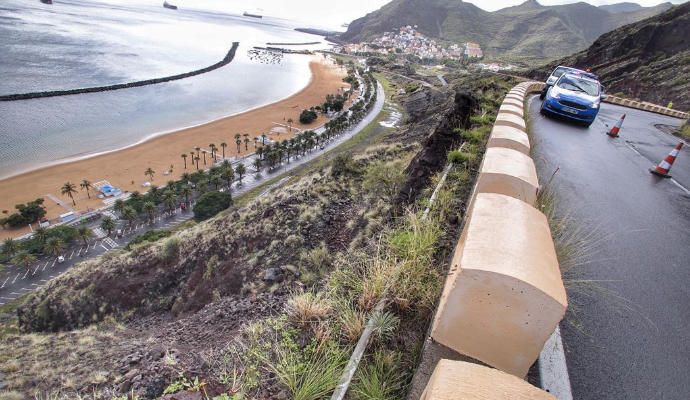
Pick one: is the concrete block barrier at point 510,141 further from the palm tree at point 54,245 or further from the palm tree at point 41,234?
the palm tree at point 41,234

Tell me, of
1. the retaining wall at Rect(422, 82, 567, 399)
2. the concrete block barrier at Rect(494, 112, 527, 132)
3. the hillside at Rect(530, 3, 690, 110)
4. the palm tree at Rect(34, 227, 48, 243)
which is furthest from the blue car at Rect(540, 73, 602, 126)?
the palm tree at Rect(34, 227, 48, 243)

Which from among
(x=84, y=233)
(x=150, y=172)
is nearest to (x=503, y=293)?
(x=84, y=233)

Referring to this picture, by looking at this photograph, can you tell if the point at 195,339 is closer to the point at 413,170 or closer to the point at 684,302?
the point at 413,170

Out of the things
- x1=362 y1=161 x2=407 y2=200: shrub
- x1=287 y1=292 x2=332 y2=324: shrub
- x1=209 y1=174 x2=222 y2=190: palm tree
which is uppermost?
x1=287 y1=292 x2=332 y2=324: shrub

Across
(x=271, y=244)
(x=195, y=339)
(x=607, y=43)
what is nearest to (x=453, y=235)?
(x=195, y=339)

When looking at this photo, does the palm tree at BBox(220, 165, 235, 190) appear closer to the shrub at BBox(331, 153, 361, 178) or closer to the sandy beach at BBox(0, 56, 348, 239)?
the sandy beach at BBox(0, 56, 348, 239)

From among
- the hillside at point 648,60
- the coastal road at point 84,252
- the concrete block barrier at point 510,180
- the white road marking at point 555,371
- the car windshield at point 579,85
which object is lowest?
the coastal road at point 84,252

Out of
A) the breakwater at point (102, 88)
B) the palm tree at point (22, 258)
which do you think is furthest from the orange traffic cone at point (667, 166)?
the breakwater at point (102, 88)
